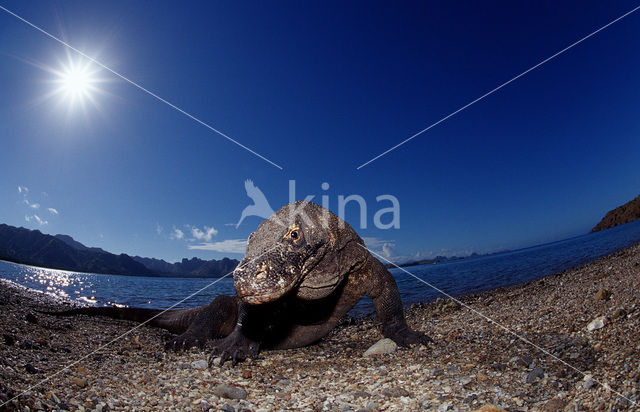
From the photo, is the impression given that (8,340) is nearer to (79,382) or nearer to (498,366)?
(79,382)

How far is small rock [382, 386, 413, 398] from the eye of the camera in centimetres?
307

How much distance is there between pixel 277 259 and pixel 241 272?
54cm

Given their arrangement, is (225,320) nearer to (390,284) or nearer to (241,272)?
Result: (241,272)

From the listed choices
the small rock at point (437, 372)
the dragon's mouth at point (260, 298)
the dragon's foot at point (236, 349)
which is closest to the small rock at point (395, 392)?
the small rock at point (437, 372)

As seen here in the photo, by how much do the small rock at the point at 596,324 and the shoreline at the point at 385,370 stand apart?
0.05m

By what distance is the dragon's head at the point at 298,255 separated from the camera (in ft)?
13.0

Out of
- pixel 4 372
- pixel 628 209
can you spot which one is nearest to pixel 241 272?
pixel 4 372

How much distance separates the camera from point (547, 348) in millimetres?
3570

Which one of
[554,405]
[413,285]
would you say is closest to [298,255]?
[554,405]

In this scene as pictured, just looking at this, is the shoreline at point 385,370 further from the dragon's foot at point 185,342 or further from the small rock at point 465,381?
the dragon's foot at point 185,342

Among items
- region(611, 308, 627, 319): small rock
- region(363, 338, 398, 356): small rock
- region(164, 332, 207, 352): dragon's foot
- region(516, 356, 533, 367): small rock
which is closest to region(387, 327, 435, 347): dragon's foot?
region(363, 338, 398, 356): small rock

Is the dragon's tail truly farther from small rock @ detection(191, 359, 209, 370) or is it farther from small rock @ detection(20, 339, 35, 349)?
small rock @ detection(191, 359, 209, 370)

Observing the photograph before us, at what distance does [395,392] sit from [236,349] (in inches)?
111

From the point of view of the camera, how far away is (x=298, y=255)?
457 centimetres
